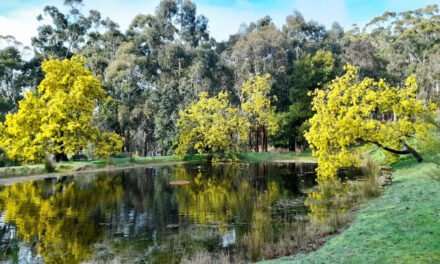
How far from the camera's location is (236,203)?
18641 millimetres

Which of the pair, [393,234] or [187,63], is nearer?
[393,234]

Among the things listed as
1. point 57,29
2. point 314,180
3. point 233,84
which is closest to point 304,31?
point 233,84

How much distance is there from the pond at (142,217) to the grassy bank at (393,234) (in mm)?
2453

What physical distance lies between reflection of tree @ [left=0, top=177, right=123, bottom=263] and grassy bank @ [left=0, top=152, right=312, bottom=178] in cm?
416

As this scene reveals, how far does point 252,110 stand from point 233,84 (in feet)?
37.7

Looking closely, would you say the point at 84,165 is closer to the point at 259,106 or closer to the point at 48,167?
the point at 48,167

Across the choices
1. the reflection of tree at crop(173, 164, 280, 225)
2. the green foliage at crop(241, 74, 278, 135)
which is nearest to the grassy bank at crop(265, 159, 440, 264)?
the reflection of tree at crop(173, 164, 280, 225)

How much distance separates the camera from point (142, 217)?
16266mm

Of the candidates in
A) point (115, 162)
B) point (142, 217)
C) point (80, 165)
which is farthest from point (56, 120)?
point (142, 217)

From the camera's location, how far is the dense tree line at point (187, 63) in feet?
163

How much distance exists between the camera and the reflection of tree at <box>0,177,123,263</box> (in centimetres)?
1234

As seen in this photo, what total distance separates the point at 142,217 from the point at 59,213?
12.8 ft

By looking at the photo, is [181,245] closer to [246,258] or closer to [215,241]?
[215,241]

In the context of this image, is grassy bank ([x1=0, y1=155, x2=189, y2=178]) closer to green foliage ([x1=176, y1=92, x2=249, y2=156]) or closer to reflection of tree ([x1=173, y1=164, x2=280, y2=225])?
green foliage ([x1=176, y1=92, x2=249, y2=156])
